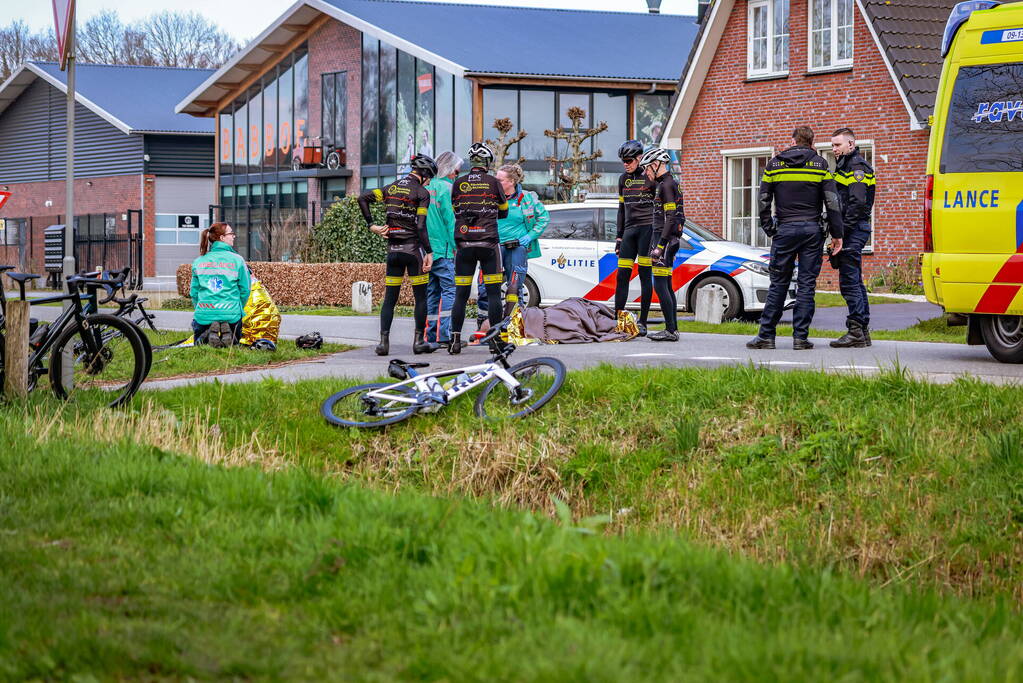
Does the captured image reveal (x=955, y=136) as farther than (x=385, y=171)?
No

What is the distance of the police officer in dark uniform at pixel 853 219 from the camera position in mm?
13383

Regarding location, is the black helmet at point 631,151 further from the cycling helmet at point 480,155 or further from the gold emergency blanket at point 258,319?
the gold emergency blanket at point 258,319

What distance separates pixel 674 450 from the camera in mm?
9312

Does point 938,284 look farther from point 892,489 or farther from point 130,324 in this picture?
point 130,324

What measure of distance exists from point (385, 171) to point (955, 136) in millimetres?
27719

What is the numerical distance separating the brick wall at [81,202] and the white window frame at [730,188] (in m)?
26.9

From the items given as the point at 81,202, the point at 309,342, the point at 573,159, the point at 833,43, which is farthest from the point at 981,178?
the point at 81,202

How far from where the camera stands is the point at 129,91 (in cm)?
5356

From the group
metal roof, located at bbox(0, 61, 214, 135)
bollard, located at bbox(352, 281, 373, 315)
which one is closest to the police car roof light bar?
bollard, located at bbox(352, 281, 373, 315)

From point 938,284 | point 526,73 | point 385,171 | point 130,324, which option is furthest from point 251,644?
point 385,171

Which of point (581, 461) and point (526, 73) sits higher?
point (526, 73)

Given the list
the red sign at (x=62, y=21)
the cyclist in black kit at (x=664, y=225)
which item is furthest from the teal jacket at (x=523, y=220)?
the red sign at (x=62, y=21)

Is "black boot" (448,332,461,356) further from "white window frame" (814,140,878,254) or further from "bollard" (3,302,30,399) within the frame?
"white window frame" (814,140,878,254)

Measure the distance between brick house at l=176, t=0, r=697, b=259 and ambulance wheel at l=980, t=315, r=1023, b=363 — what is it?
23.3 meters
